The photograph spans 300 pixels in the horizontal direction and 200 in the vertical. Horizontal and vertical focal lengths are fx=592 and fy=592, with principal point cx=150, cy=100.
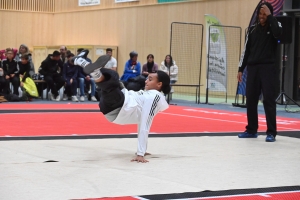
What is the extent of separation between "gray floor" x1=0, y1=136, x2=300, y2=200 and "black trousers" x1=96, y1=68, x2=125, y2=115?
0.55m

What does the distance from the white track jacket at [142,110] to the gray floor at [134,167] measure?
0.99 feet

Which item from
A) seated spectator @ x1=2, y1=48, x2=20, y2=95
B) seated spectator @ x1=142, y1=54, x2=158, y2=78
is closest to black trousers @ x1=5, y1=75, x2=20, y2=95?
seated spectator @ x1=2, y1=48, x2=20, y2=95

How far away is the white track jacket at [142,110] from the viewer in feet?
19.4

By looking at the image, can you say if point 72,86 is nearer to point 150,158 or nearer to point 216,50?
point 216,50

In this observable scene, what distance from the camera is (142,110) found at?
19.7 feet

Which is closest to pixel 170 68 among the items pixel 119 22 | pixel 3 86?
pixel 3 86

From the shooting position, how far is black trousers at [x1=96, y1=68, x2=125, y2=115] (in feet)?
19.0

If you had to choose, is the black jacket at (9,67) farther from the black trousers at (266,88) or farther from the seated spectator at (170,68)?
the black trousers at (266,88)

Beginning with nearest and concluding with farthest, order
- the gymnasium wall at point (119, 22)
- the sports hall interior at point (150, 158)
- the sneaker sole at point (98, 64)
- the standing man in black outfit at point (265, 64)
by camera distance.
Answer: the sports hall interior at point (150, 158) → the sneaker sole at point (98, 64) → the standing man in black outfit at point (265, 64) → the gymnasium wall at point (119, 22)

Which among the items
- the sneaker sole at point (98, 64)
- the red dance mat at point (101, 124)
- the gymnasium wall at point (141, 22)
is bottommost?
the red dance mat at point (101, 124)

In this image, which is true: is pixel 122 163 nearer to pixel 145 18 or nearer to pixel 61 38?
pixel 145 18

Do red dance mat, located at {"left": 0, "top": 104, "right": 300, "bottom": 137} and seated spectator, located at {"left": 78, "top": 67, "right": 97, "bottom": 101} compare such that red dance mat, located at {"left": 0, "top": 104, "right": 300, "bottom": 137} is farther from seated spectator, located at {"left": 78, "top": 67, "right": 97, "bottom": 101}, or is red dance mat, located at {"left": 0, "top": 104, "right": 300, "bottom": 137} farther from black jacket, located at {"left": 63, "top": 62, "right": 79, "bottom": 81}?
seated spectator, located at {"left": 78, "top": 67, "right": 97, "bottom": 101}

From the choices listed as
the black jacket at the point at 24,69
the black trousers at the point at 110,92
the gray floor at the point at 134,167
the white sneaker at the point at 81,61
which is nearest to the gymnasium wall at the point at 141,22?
the black jacket at the point at 24,69

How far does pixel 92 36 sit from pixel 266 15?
60.5ft
